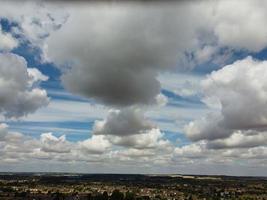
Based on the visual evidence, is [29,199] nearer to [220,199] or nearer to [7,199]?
[7,199]

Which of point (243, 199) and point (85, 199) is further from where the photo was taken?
point (243, 199)

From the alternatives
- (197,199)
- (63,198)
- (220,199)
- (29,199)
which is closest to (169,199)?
(197,199)

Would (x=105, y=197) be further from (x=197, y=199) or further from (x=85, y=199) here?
(x=197, y=199)

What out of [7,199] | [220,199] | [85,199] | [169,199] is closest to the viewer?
[7,199]

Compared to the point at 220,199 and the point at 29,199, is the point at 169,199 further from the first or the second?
the point at 29,199

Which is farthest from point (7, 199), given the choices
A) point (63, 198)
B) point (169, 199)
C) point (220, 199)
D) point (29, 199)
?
point (220, 199)

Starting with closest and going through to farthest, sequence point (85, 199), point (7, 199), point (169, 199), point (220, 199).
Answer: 1. point (7, 199)
2. point (85, 199)
3. point (169, 199)
4. point (220, 199)

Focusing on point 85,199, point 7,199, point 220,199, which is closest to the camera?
point 7,199

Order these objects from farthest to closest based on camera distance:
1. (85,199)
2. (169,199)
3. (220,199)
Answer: (220,199)
(169,199)
(85,199)

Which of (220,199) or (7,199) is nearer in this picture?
(7,199)
